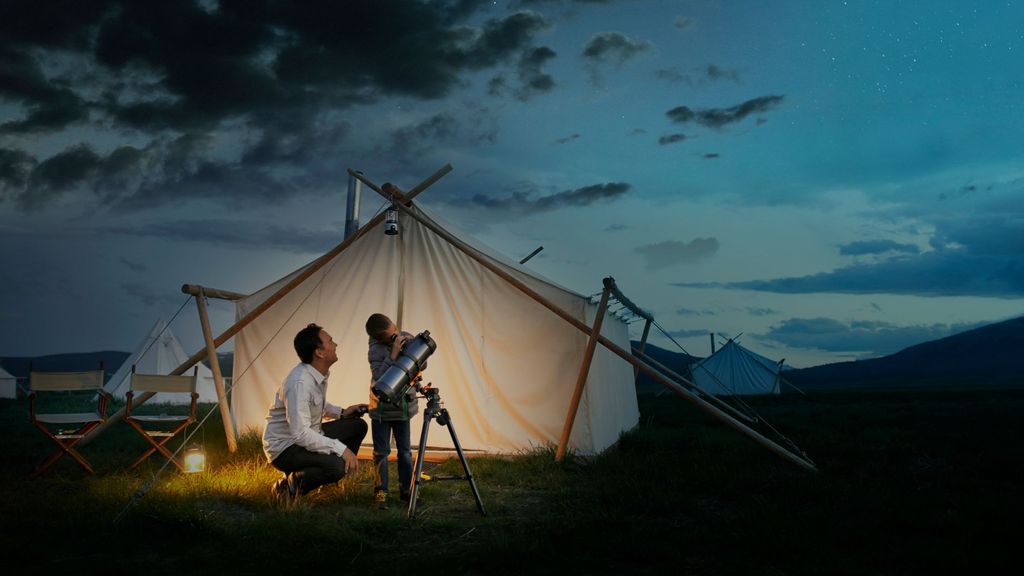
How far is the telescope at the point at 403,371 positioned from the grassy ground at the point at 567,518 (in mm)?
814

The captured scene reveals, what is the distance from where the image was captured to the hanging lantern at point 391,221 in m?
7.29

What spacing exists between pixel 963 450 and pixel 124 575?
7738 mm

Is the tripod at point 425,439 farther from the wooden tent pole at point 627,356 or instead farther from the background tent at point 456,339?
the background tent at point 456,339

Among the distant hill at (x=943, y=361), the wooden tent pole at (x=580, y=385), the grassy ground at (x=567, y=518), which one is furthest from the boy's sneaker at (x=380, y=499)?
the distant hill at (x=943, y=361)

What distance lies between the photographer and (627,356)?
6.56 m

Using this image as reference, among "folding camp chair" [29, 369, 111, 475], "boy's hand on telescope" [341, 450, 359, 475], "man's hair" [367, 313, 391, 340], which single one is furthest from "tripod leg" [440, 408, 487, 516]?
"folding camp chair" [29, 369, 111, 475]

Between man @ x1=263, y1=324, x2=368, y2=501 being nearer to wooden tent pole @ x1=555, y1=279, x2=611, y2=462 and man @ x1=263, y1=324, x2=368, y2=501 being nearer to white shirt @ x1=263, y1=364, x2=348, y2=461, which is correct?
white shirt @ x1=263, y1=364, x2=348, y2=461

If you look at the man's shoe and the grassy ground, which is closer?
the grassy ground

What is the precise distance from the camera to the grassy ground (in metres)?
3.72

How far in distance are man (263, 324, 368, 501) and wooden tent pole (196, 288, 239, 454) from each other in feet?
7.99

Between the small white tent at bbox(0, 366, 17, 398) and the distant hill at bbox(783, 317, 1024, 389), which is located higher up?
the small white tent at bbox(0, 366, 17, 398)

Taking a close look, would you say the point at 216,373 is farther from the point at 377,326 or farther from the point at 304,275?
the point at 377,326

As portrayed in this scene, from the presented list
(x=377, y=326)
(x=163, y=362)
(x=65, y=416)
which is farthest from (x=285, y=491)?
(x=163, y=362)

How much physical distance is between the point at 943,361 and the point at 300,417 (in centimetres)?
15577
